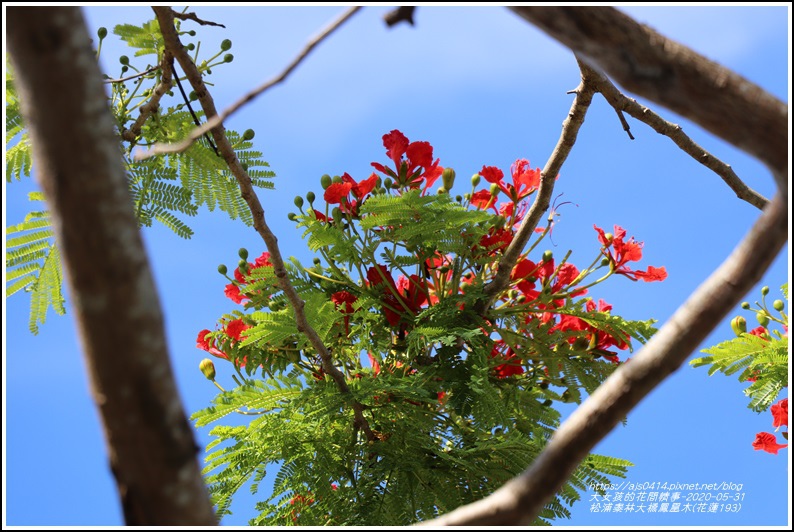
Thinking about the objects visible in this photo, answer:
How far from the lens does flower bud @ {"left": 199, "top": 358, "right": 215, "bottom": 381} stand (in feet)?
9.29

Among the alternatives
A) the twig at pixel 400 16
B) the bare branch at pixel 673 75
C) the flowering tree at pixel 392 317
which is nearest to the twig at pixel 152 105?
the flowering tree at pixel 392 317

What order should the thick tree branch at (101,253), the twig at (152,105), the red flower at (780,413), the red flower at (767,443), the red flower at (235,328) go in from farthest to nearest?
the red flower at (767,443) → the red flower at (780,413) → the red flower at (235,328) → the twig at (152,105) → the thick tree branch at (101,253)

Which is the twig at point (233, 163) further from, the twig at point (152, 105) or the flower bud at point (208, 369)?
the flower bud at point (208, 369)

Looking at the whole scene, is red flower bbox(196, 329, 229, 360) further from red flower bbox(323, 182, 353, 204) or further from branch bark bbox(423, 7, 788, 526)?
branch bark bbox(423, 7, 788, 526)

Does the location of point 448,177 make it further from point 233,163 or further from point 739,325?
point 739,325

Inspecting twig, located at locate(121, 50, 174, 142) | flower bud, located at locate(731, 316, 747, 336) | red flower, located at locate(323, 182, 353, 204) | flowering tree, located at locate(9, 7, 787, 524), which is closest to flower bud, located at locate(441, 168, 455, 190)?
flowering tree, located at locate(9, 7, 787, 524)

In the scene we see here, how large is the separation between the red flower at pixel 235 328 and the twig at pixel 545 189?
0.77 meters

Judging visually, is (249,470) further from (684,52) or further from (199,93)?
(684,52)

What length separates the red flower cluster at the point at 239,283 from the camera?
108 inches

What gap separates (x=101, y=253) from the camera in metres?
0.78

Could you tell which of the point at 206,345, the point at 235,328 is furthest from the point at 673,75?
the point at 206,345

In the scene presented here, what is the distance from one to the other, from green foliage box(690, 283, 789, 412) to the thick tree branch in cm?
261

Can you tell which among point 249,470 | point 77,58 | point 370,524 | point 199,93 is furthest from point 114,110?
point 77,58

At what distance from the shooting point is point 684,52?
1.08 metres
